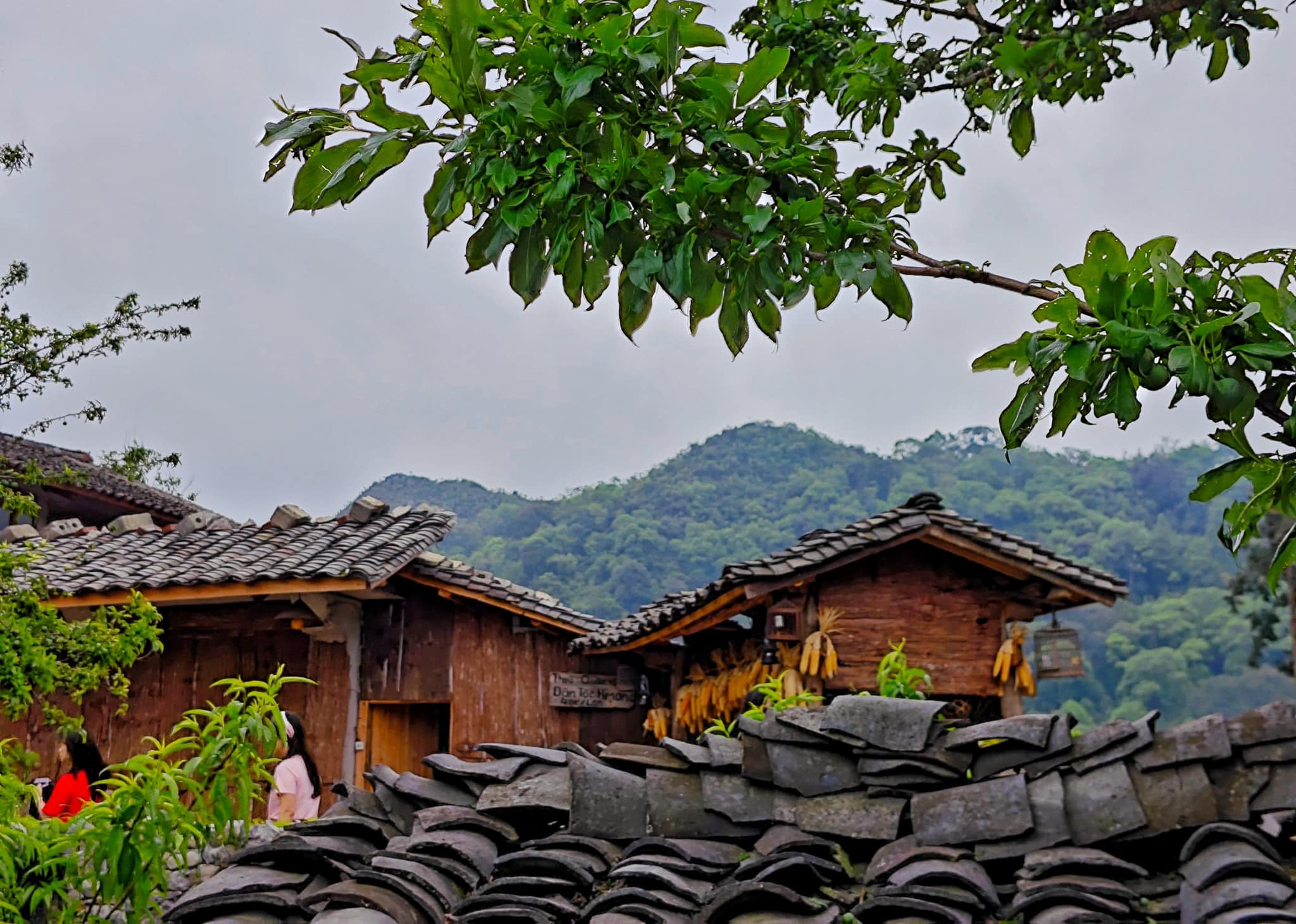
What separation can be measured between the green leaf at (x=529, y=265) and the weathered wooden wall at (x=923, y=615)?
299 inches

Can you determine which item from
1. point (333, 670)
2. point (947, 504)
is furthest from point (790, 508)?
point (333, 670)

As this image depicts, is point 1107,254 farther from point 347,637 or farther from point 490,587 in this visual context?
point 347,637

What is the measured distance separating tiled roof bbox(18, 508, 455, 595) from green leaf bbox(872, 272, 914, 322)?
7.59 m

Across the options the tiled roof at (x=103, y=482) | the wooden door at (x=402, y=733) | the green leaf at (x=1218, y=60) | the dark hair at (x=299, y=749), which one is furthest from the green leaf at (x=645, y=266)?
the tiled roof at (x=103, y=482)

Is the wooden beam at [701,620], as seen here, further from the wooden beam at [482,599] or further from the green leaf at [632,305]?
the green leaf at [632,305]

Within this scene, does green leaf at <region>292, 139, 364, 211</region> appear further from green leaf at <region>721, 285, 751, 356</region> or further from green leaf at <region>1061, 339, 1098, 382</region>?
green leaf at <region>1061, 339, 1098, 382</region>

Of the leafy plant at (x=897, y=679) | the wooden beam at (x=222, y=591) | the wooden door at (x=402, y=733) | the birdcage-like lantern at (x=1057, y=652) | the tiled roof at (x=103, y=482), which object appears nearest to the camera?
the leafy plant at (x=897, y=679)

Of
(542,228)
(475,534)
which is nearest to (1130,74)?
(542,228)

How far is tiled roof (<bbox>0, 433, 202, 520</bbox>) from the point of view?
18391 mm

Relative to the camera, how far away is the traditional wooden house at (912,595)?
366 inches

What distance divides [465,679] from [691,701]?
2.21 m

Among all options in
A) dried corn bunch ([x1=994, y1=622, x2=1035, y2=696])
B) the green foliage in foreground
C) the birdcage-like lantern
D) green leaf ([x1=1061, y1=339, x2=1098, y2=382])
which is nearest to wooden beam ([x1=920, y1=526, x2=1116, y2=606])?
dried corn bunch ([x1=994, y1=622, x2=1035, y2=696])

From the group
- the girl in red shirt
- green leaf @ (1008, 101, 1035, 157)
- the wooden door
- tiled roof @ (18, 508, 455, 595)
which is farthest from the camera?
the wooden door

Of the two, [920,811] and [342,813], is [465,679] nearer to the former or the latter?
[342,813]
